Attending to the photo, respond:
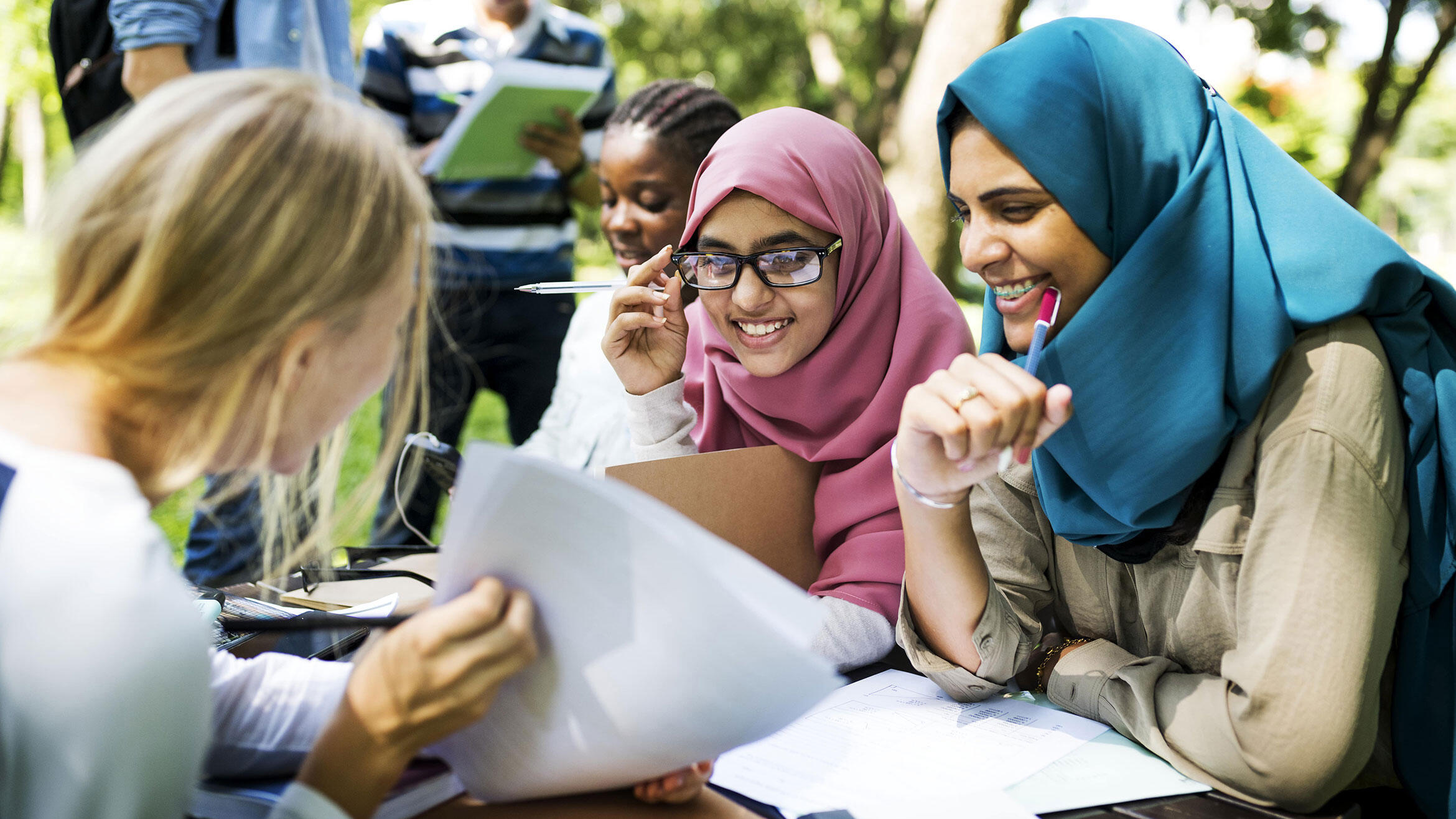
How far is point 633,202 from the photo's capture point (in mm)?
2662

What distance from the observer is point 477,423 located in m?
8.31

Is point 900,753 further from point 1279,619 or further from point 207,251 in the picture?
point 207,251

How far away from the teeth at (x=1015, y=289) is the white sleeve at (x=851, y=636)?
0.53 m

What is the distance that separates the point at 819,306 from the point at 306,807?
A: 128 cm

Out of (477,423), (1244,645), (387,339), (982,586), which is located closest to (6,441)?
(387,339)

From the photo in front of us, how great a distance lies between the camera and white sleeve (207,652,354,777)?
1094 mm

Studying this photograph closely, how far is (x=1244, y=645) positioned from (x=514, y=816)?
0.85 metres

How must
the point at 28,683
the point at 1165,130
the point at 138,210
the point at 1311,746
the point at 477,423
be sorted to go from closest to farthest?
the point at 28,683 < the point at 138,210 < the point at 1311,746 < the point at 1165,130 < the point at 477,423

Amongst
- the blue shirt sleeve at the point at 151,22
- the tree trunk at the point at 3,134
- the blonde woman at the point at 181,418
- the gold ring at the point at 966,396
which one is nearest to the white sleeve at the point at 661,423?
the gold ring at the point at 966,396

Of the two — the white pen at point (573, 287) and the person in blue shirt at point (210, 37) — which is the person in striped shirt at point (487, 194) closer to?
the person in blue shirt at point (210, 37)

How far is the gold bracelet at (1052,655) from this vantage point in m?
1.47

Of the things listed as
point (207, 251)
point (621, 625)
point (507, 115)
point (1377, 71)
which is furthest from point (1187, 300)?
point (1377, 71)

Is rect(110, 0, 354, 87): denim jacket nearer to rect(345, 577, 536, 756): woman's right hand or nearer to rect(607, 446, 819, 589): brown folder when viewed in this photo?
rect(607, 446, 819, 589): brown folder

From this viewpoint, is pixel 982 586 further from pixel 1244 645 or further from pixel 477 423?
pixel 477 423
